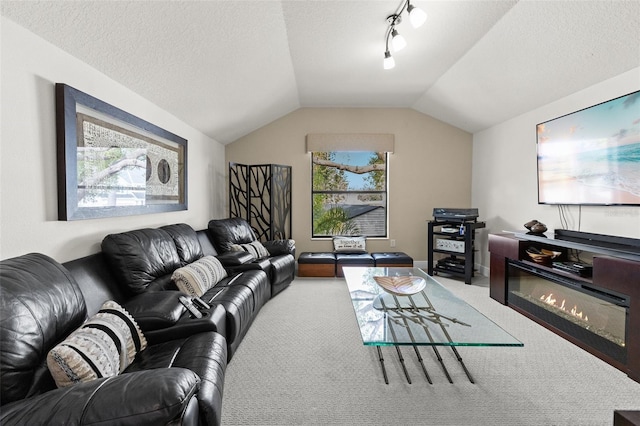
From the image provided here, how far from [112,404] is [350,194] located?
15.3 feet

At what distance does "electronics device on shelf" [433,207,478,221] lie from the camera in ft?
14.6

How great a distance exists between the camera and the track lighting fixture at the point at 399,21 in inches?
85.6

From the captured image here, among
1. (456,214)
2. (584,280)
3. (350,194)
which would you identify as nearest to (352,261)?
(350,194)

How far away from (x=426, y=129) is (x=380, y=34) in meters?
2.64

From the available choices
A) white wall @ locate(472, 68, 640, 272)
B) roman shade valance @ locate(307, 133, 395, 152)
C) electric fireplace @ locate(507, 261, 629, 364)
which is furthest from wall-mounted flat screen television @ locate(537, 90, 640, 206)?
roman shade valance @ locate(307, 133, 395, 152)

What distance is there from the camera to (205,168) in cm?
439

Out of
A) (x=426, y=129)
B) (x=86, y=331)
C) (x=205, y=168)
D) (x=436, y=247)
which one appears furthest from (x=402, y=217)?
(x=86, y=331)

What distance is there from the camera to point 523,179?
12.8ft

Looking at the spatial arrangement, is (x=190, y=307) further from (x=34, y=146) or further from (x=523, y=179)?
(x=523, y=179)

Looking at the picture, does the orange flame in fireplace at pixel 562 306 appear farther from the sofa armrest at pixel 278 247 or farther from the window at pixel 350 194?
the sofa armrest at pixel 278 247

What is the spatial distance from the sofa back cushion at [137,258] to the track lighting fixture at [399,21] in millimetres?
2637

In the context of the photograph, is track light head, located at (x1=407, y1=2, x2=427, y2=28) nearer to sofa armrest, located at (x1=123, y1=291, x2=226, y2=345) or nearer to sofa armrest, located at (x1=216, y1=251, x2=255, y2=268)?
sofa armrest, located at (x1=123, y1=291, x2=226, y2=345)

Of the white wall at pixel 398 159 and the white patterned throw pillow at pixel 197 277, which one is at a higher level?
the white wall at pixel 398 159

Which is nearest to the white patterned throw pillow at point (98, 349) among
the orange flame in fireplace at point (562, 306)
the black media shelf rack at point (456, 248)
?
the orange flame in fireplace at point (562, 306)
